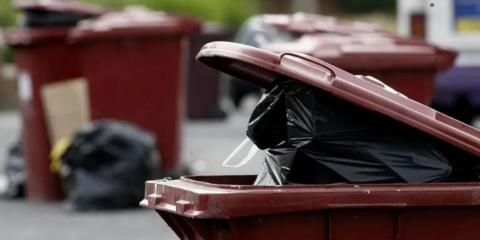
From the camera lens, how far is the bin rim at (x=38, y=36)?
39.7 feet

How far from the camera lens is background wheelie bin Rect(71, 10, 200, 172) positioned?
11.5 metres

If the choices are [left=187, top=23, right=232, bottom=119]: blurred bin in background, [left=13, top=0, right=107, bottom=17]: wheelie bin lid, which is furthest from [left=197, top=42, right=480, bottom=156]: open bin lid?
[left=187, top=23, right=232, bottom=119]: blurred bin in background

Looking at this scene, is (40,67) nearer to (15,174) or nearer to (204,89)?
A: (15,174)

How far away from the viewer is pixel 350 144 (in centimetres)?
507

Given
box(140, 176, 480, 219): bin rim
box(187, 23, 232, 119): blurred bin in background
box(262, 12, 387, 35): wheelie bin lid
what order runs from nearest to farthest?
box(140, 176, 480, 219): bin rim
box(262, 12, 387, 35): wheelie bin lid
box(187, 23, 232, 119): blurred bin in background

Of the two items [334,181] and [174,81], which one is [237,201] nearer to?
[334,181]

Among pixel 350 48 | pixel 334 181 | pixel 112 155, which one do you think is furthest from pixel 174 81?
pixel 334 181

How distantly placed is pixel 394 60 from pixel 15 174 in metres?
5.42

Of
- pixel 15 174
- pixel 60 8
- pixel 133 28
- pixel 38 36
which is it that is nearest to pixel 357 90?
pixel 133 28

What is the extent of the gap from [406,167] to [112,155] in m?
6.07

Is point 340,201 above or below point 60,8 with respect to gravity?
above

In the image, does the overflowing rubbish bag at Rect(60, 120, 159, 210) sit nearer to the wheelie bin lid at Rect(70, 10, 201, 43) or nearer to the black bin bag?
the wheelie bin lid at Rect(70, 10, 201, 43)

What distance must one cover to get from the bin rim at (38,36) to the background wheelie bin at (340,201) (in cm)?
724

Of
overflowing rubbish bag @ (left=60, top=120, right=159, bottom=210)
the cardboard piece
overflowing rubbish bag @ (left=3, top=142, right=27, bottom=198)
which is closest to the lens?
overflowing rubbish bag @ (left=60, top=120, right=159, bottom=210)
